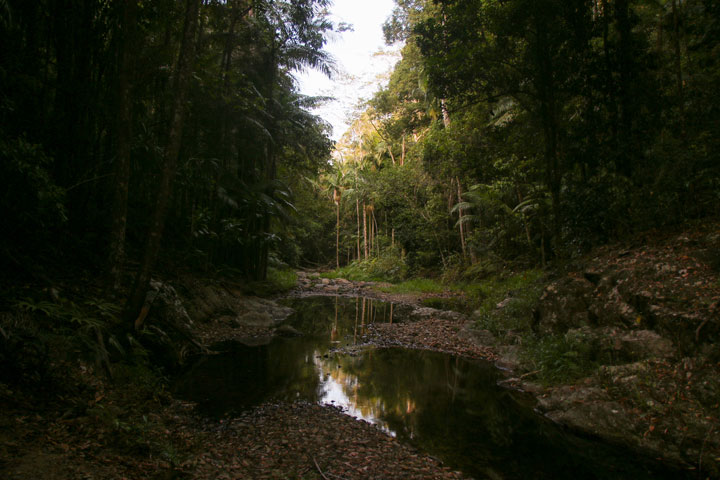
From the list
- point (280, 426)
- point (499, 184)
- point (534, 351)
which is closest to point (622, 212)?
point (534, 351)

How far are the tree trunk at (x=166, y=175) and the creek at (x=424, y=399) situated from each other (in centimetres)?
166

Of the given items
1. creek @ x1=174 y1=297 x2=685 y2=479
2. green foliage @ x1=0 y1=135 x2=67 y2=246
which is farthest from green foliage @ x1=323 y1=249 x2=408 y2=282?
green foliage @ x1=0 y1=135 x2=67 y2=246

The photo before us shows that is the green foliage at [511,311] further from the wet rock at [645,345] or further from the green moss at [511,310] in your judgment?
the wet rock at [645,345]

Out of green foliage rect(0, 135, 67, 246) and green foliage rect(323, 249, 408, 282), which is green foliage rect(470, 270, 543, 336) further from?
green foliage rect(323, 249, 408, 282)

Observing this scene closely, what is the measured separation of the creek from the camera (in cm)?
443

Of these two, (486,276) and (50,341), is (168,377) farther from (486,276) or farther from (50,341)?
(486,276)

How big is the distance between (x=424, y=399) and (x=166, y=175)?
5.76m

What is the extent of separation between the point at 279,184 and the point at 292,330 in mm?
7731

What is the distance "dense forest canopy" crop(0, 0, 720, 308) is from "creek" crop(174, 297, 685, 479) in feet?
8.22

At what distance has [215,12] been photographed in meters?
10.5

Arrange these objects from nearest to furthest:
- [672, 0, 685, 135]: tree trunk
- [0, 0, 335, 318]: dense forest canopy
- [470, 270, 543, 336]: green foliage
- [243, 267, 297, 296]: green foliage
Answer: [0, 0, 335, 318]: dense forest canopy
[672, 0, 685, 135]: tree trunk
[470, 270, 543, 336]: green foliage
[243, 267, 297, 296]: green foliage

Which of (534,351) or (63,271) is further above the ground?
(63,271)

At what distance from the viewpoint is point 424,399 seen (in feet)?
20.5

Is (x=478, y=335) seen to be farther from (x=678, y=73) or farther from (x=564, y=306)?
(x=678, y=73)
